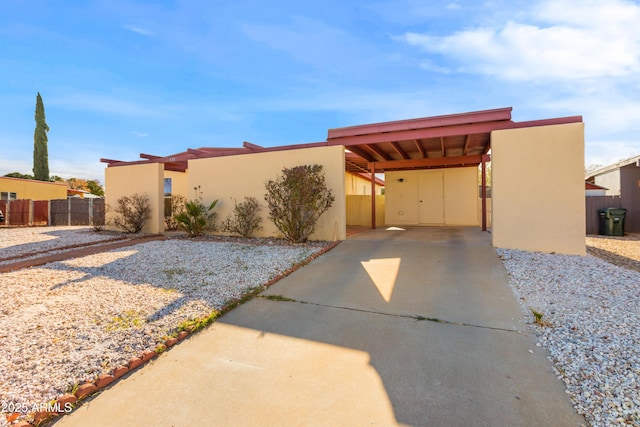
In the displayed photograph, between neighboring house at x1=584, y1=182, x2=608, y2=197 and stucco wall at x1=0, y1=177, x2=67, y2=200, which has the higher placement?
stucco wall at x1=0, y1=177, x2=67, y2=200

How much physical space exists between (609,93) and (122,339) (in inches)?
485

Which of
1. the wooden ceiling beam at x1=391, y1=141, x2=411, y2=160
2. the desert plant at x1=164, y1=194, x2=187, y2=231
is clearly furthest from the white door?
the desert plant at x1=164, y1=194, x2=187, y2=231

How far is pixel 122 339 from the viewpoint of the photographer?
2.98 metres

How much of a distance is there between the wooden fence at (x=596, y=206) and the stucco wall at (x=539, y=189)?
7478 mm

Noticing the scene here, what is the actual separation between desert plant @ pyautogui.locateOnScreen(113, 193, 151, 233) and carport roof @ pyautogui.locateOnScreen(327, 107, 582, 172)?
25.5ft

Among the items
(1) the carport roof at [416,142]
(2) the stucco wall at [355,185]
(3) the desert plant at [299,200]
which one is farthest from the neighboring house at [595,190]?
(3) the desert plant at [299,200]

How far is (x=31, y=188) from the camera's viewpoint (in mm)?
21312

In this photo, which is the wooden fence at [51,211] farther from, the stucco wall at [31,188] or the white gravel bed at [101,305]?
the white gravel bed at [101,305]

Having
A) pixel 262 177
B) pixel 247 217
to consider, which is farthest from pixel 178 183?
pixel 262 177

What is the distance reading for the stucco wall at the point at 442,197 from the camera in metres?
12.6

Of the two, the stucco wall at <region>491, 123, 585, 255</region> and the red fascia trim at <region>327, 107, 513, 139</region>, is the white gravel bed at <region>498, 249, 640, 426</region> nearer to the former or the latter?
the stucco wall at <region>491, 123, 585, 255</region>

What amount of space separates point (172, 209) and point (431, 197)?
A: 452 inches

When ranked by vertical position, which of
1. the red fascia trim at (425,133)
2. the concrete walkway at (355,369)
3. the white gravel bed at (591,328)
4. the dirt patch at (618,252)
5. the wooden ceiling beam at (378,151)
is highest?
the wooden ceiling beam at (378,151)

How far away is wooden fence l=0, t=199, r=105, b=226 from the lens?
15.5 metres
